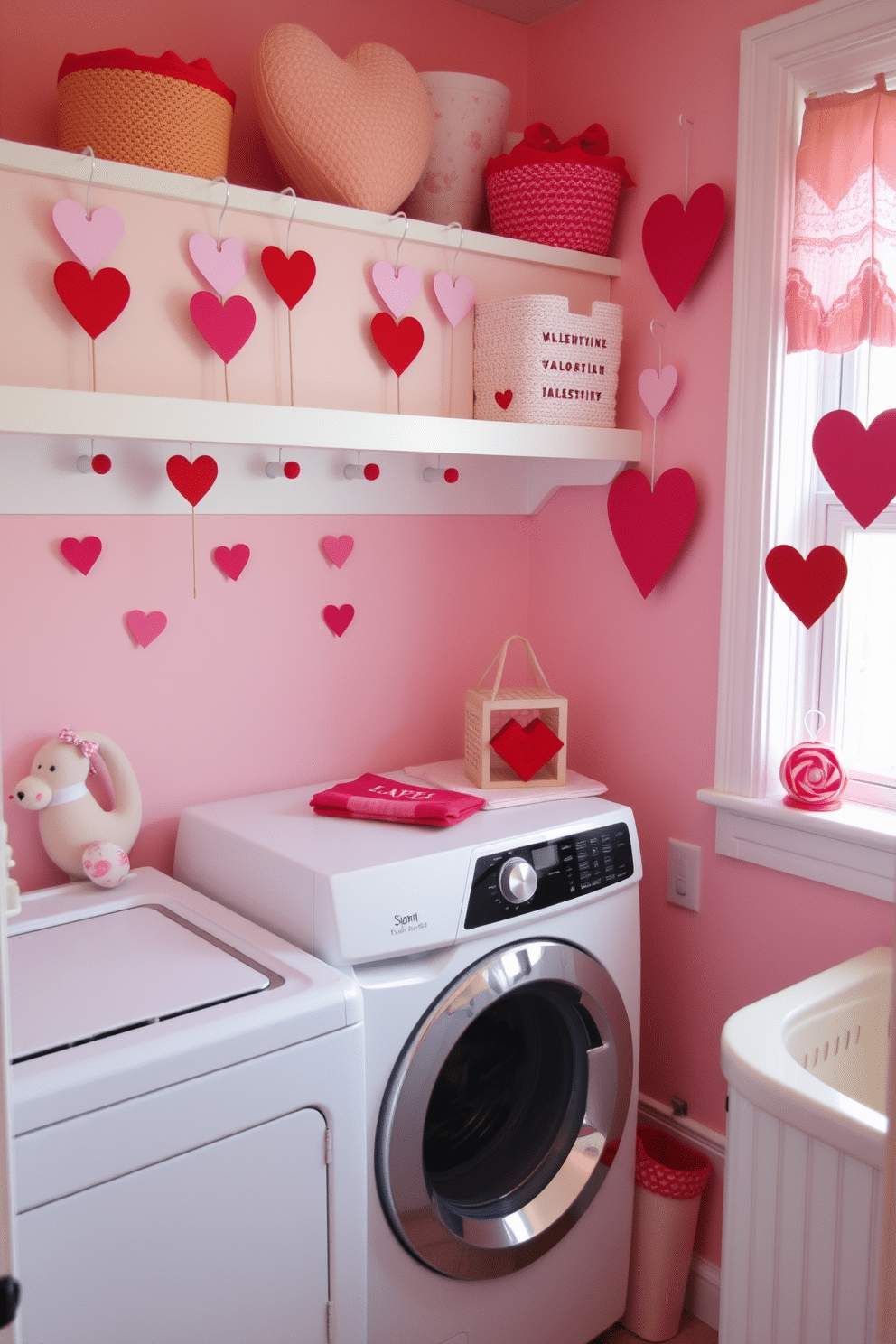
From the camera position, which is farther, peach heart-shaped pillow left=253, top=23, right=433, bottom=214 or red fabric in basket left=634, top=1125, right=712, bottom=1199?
red fabric in basket left=634, top=1125, right=712, bottom=1199

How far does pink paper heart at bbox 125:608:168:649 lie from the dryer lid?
0.48 m

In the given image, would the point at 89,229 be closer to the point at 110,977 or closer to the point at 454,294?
the point at 454,294

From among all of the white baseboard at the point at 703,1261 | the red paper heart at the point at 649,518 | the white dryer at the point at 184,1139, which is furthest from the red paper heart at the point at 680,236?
the white baseboard at the point at 703,1261

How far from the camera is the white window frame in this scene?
178 cm

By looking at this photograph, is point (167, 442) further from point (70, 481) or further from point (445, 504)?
point (445, 504)

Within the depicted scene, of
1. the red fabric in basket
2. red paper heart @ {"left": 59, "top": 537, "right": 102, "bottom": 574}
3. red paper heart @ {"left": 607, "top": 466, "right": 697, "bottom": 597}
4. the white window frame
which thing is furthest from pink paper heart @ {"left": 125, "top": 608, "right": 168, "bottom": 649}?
the red fabric in basket

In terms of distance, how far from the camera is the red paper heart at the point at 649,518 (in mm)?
2088

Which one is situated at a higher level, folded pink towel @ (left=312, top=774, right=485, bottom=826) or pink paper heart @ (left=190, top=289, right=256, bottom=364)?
pink paper heart @ (left=190, top=289, right=256, bottom=364)

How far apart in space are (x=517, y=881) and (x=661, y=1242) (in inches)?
33.3

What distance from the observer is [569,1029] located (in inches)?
75.7

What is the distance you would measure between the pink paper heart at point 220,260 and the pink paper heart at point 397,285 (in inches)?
9.6

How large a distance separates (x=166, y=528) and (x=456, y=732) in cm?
81

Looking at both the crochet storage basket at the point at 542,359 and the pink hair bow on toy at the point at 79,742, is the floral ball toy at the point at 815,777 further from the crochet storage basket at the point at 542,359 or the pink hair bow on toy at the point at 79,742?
the pink hair bow on toy at the point at 79,742

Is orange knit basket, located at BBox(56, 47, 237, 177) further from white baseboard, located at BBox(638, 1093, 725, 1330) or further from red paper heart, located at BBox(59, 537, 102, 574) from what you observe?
white baseboard, located at BBox(638, 1093, 725, 1330)
